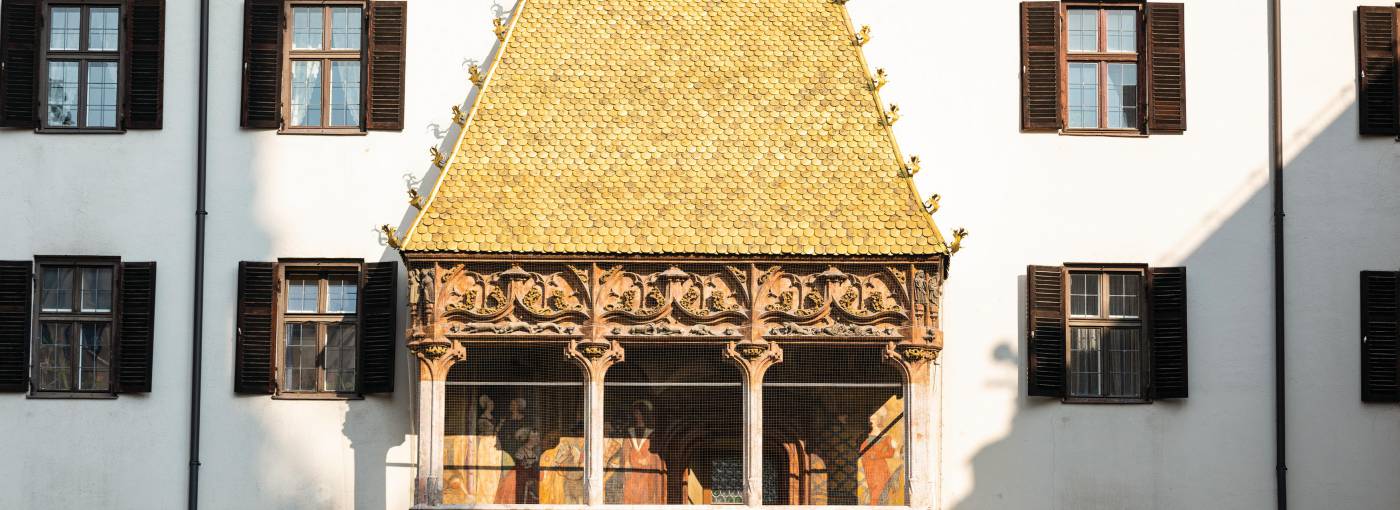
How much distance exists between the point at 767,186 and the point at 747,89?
1.32m

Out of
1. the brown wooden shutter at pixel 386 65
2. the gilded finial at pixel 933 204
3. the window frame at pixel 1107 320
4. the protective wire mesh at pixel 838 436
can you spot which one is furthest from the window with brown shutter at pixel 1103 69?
the brown wooden shutter at pixel 386 65

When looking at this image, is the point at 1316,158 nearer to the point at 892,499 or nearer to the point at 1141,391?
the point at 1141,391

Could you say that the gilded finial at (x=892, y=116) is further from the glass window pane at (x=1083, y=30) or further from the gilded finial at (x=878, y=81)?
the glass window pane at (x=1083, y=30)

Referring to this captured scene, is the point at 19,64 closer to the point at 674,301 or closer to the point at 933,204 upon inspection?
the point at 674,301

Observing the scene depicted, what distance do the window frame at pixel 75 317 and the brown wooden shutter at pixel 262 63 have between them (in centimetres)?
221

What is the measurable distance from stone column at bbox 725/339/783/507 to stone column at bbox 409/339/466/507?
289 cm

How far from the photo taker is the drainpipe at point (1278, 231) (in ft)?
69.9

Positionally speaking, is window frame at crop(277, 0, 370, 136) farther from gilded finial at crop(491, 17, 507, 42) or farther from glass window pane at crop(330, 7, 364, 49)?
gilded finial at crop(491, 17, 507, 42)

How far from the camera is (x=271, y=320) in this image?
21.2 metres

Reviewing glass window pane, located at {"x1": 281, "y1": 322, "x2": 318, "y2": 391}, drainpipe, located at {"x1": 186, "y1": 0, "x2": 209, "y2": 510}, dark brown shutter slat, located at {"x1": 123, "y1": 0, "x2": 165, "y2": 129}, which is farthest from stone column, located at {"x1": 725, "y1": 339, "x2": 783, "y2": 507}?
dark brown shutter slat, located at {"x1": 123, "y1": 0, "x2": 165, "y2": 129}

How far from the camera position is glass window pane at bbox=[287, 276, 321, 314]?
846 inches

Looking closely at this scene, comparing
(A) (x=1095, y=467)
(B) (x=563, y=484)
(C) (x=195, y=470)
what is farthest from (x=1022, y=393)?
(C) (x=195, y=470)

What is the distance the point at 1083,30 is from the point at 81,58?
11.3 meters

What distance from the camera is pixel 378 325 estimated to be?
832 inches
